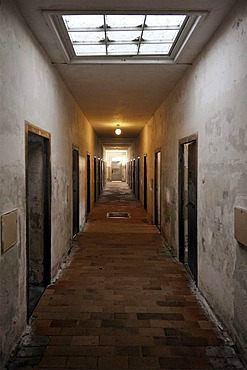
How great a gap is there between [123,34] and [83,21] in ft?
1.54

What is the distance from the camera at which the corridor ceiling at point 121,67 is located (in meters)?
2.42

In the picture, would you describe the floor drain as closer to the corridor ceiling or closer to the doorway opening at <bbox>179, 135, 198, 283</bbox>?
the corridor ceiling

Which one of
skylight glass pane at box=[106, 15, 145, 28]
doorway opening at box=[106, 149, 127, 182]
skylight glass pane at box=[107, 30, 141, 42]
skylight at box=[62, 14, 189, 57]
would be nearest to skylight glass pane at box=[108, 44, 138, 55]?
skylight at box=[62, 14, 189, 57]

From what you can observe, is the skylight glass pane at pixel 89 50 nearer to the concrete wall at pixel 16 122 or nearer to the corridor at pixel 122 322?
the concrete wall at pixel 16 122

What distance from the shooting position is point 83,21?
2.84 m

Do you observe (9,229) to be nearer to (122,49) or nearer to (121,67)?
(122,49)

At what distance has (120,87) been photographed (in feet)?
16.5

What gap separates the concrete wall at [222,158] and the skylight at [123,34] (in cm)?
44

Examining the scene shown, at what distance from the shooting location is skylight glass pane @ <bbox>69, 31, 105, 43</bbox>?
3108mm

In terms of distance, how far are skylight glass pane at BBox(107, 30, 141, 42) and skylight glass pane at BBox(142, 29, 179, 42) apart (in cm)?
9

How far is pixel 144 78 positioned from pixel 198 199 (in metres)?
2.06

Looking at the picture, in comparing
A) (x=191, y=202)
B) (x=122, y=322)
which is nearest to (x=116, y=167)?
(x=191, y=202)

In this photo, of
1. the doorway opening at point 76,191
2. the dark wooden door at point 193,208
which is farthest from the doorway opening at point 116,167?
the dark wooden door at point 193,208

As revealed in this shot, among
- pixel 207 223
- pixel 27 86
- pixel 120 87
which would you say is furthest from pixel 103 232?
pixel 27 86
